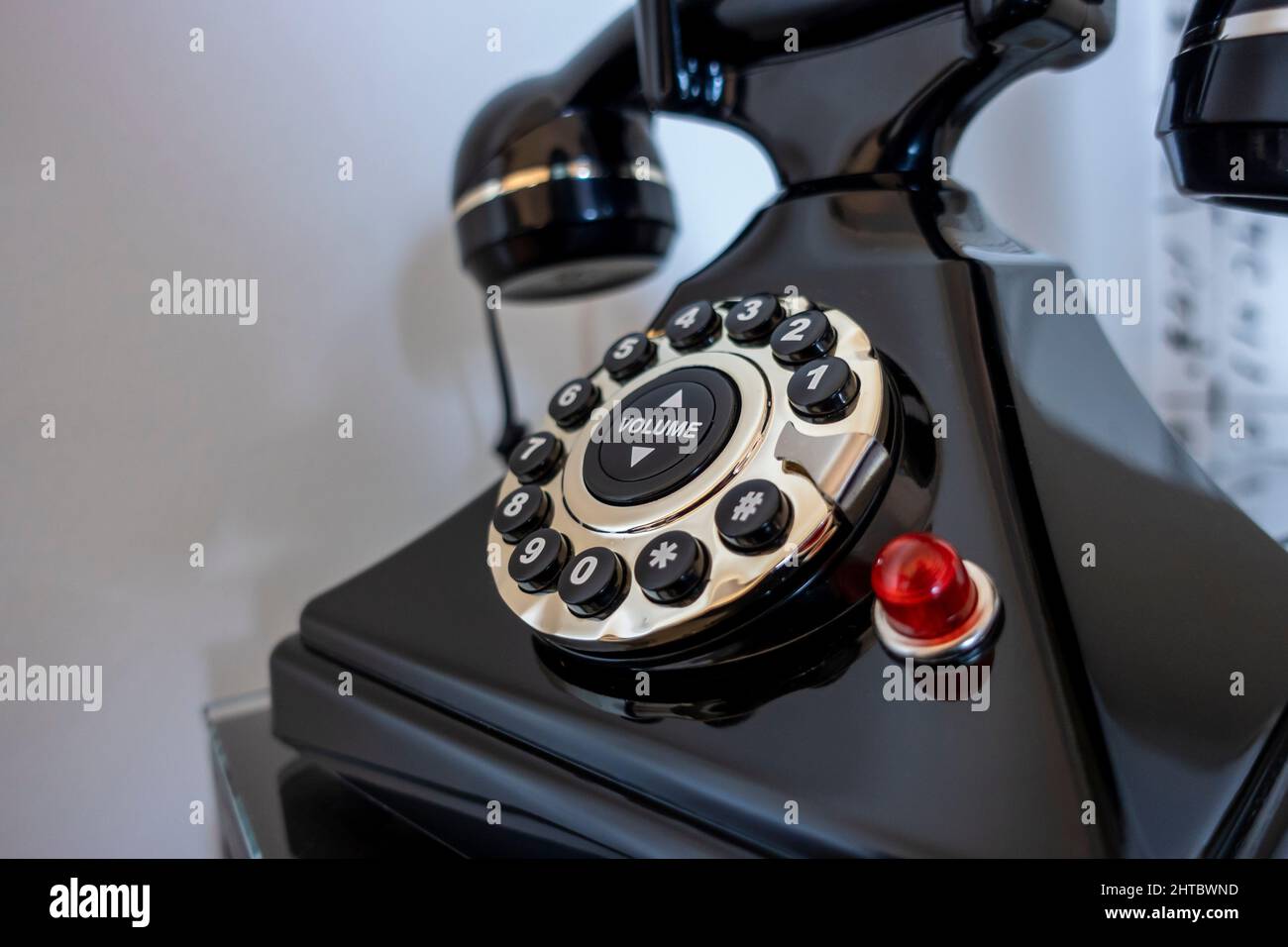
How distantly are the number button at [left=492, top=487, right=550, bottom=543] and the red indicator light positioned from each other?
168 millimetres

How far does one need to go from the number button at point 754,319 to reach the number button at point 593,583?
13 centimetres

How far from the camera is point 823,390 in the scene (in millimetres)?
400

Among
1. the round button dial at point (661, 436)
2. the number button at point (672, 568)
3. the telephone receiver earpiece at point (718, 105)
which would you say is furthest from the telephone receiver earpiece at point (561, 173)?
the number button at point (672, 568)

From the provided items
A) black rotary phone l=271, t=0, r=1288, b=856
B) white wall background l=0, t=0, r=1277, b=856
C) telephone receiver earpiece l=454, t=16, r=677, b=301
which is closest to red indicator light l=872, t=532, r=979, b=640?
black rotary phone l=271, t=0, r=1288, b=856

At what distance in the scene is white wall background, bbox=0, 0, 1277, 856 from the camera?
0.65 m

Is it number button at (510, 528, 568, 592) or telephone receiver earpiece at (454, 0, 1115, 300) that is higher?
telephone receiver earpiece at (454, 0, 1115, 300)

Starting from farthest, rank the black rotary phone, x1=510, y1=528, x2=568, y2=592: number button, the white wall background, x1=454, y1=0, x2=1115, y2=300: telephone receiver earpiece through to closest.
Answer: the white wall background, x1=454, y1=0, x2=1115, y2=300: telephone receiver earpiece, x1=510, y1=528, x2=568, y2=592: number button, the black rotary phone

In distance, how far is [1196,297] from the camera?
835mm

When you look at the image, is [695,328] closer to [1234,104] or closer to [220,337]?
[1234,104]

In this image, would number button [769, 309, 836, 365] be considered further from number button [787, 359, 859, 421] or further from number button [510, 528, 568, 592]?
number button [510, 528, 568, 592]

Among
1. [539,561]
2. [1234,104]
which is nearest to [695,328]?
[539,561]
